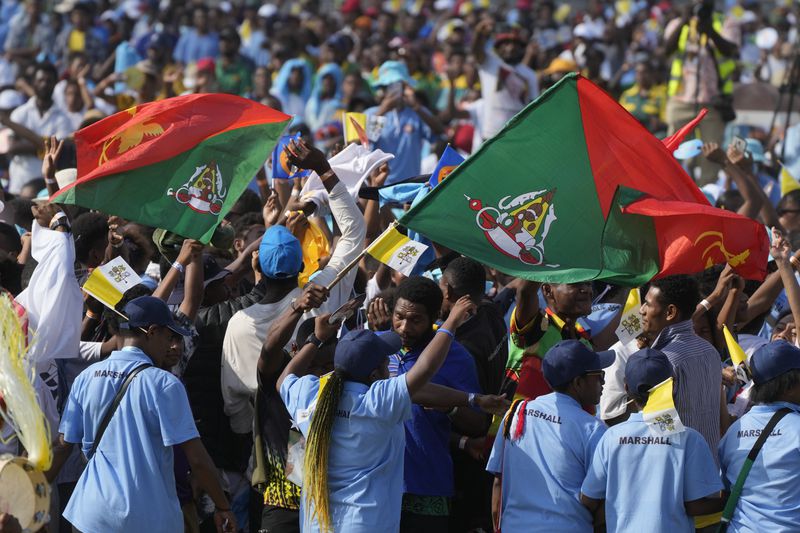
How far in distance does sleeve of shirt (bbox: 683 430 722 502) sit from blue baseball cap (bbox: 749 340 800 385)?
0.48m

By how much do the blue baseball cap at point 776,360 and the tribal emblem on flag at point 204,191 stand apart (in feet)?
10.4

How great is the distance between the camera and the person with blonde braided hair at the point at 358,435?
591 cm

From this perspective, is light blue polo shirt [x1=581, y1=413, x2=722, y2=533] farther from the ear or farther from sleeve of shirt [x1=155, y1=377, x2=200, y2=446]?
sleeve of shirt [x1=155, y1=377, x2=200, y2=446]

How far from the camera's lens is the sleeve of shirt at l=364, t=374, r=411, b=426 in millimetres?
5863

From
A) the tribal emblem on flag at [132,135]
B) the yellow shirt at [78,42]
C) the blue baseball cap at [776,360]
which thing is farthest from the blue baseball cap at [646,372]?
the yellow shirt at [78,42]

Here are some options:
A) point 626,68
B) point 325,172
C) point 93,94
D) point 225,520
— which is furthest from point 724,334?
point 626,68

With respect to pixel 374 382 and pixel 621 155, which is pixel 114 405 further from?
pixel 621 155

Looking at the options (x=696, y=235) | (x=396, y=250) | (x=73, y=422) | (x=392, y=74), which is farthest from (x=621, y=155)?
(x=392, y=74)

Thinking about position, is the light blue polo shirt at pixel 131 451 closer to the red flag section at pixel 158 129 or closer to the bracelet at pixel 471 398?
the bracelet at pixel 471 398

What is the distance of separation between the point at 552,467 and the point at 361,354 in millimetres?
989

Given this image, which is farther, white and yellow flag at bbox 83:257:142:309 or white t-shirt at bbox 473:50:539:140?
white t-shirt at bbox 473:50:539:140

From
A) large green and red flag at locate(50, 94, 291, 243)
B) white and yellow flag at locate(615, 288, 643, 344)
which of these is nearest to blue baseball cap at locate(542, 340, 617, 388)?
white and yellow flag at locate(615, 288, 643, 344)

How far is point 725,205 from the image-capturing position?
10.5 meters

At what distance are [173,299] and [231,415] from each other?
81cm
